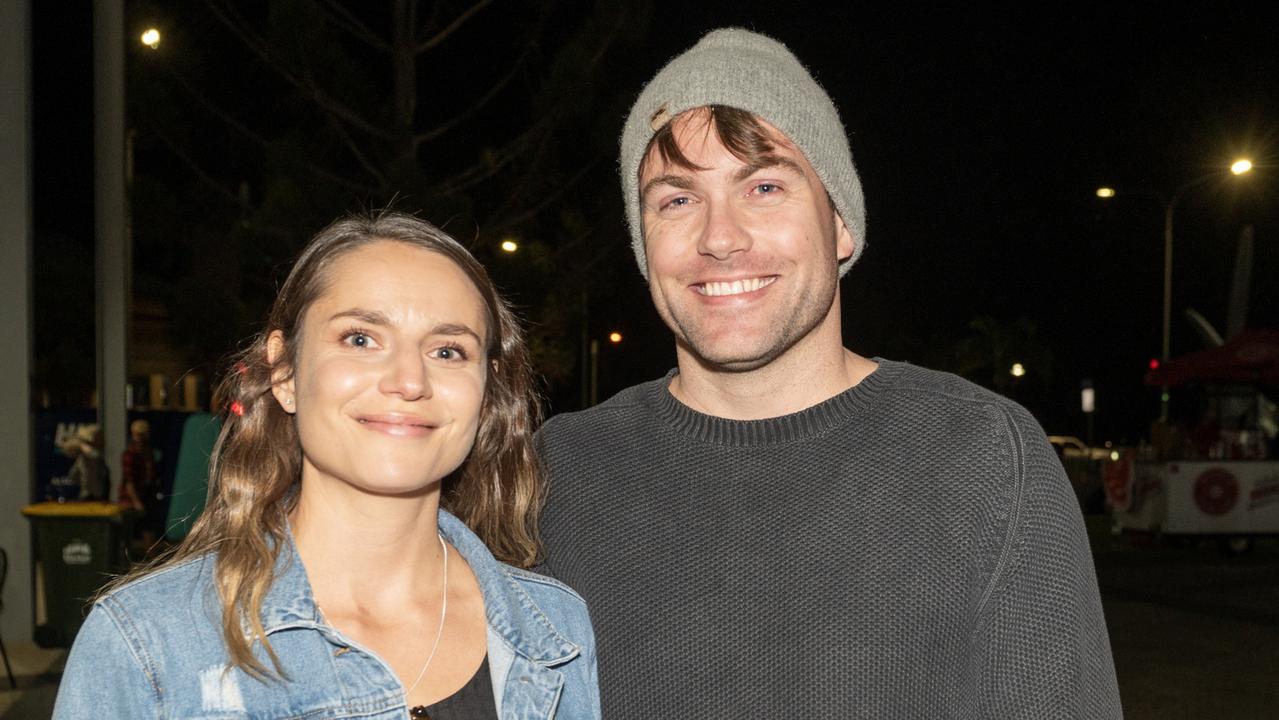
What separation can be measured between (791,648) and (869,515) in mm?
295

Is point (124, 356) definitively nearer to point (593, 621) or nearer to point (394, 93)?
point (394, 93)

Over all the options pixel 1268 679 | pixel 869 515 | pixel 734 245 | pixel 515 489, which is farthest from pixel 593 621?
pixel 1268 679

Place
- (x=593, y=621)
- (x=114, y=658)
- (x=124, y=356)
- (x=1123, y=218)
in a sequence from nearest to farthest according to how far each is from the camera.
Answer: (x=114, y=658) < (x=593, y=621) < (x=124, y=356) < (x=1123, y=218)

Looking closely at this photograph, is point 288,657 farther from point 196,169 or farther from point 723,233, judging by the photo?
point 196,169

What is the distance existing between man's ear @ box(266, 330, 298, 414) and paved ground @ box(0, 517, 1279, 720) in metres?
5.55

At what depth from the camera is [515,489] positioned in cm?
262

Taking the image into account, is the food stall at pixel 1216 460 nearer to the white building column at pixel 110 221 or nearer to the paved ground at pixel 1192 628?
the paved ground at pixel 1192 628

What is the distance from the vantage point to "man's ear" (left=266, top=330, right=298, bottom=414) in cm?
226

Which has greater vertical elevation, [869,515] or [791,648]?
[869,515]

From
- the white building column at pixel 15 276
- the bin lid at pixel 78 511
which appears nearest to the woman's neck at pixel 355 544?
the bin lid at pixel 78 511

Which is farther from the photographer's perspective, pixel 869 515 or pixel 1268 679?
pixel 1268 679

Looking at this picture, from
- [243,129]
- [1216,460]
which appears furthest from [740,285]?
[1216,460]

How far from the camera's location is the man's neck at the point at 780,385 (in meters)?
2.42

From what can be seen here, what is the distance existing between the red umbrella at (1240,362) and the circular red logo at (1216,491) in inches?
76.8
